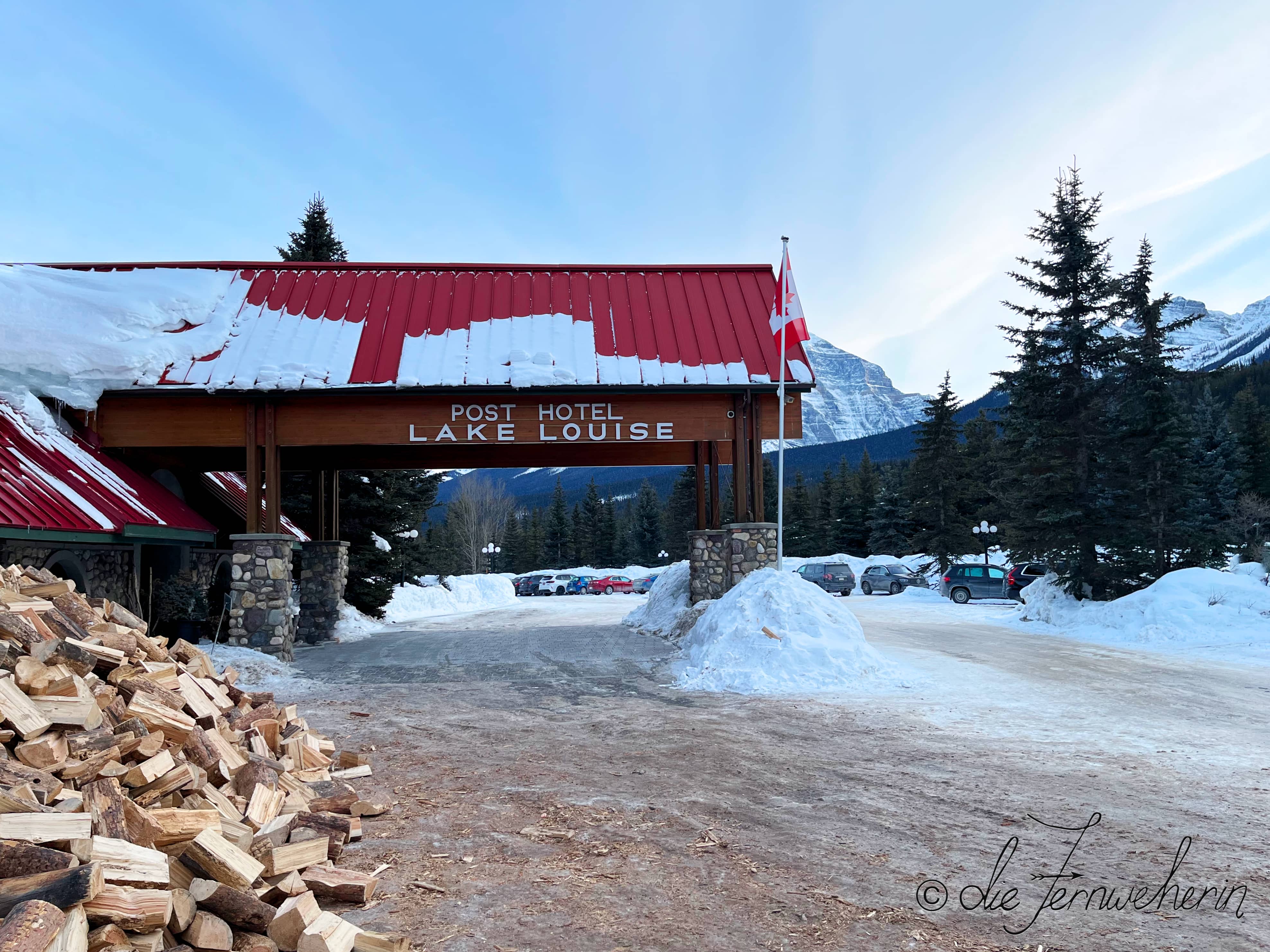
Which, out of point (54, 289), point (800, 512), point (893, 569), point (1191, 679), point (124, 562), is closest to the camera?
point (1191, 679)

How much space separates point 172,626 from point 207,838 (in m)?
12.9

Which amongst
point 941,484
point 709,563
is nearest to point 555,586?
point 941,484

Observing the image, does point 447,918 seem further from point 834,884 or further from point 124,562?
A: point 124,562

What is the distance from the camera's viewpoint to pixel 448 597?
37.9 meters

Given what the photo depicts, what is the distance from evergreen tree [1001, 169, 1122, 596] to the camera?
2323 cm

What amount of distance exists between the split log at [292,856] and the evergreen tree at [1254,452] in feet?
192

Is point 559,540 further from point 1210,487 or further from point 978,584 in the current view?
point 978,584

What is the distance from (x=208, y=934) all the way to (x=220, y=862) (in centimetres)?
48

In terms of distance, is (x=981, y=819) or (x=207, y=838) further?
(x=981, y=819)

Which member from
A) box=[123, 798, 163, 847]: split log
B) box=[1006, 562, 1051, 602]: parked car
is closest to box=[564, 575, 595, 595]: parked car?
box=[1006, 562, 1051, 602]: parked car

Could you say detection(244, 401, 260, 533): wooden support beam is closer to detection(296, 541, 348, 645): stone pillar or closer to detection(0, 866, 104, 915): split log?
detection(296, 541, 348, 645): stone pillar

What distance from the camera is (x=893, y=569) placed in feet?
134

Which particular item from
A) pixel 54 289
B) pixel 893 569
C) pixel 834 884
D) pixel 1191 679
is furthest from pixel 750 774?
pixel 893 569

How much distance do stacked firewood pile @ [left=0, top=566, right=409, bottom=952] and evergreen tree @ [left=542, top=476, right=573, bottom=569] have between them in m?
73.7
